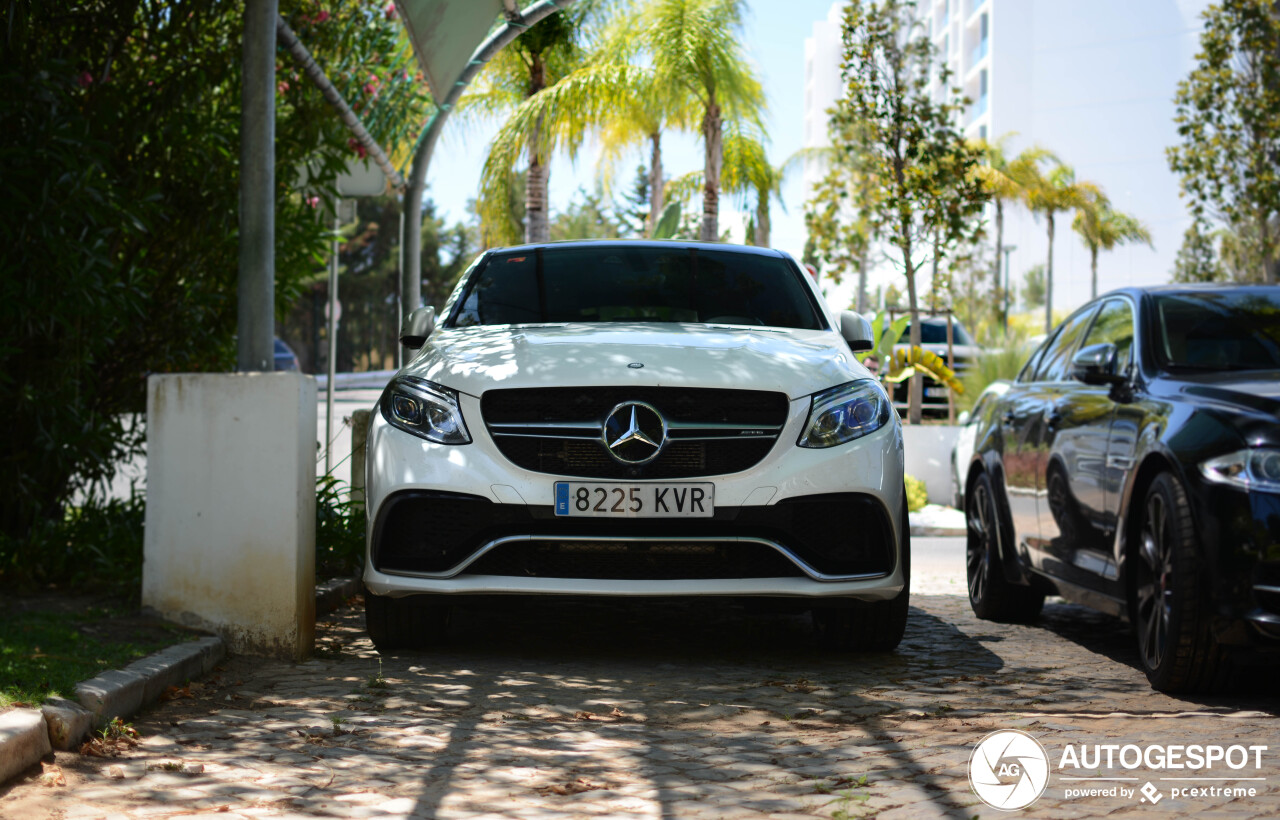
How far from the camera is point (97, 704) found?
14.2 ft

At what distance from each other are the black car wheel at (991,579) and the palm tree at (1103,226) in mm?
45421

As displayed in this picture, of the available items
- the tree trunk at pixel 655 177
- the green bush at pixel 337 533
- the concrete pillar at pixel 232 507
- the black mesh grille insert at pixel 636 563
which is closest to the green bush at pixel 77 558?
the concrete pillar at pixel 232 507

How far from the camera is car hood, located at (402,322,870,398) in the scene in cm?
547

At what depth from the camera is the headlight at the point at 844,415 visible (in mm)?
5469

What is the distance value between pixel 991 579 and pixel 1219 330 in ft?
6.50

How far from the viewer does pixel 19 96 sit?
6.47m

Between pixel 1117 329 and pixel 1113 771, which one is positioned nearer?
pixel 1113 771

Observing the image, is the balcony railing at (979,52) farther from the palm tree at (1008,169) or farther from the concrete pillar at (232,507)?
the concrete pillar at (232,507)

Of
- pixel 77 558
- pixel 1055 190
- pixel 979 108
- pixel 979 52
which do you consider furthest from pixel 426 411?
pixel 979 52

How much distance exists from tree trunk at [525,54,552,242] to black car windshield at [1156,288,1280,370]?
50.3 feet

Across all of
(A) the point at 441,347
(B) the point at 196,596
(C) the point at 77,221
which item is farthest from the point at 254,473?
(C) the point at 77,221

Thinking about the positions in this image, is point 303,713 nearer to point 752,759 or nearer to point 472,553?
point 472,553

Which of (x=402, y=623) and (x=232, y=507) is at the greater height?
(x=232, y=507)

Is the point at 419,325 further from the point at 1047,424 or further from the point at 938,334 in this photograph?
the point at 938,334
